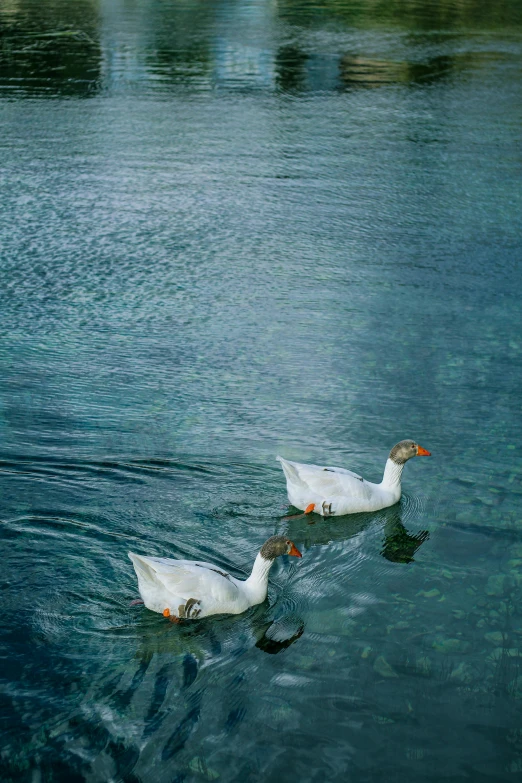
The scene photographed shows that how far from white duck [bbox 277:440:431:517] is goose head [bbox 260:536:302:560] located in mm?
831

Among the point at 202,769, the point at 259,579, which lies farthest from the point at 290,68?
the point at 202,769

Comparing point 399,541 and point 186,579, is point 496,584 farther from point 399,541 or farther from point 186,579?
point 186,579

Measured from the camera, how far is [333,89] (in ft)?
68.8

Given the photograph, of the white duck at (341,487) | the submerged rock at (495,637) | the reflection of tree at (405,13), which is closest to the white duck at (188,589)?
the white duck at (341,487)

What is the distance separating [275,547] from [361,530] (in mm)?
1385

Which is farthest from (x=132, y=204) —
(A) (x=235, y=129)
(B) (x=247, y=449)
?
(B) (x=247, y=449)

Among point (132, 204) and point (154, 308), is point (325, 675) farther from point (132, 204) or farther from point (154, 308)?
point (132, 204)

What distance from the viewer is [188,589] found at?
254 inches

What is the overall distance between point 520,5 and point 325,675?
32722 millimetres

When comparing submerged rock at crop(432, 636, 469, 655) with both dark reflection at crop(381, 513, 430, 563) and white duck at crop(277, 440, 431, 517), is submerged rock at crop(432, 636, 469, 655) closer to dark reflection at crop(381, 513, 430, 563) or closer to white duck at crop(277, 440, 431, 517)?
dark reflection at crop(381, 513, 430, 563)

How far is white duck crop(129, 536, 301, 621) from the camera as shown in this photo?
646 cm

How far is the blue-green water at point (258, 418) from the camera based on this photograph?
19.0 ft

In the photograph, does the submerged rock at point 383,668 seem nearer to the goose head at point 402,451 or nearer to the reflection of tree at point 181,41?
the goose head at point 402,451

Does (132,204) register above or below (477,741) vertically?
above
